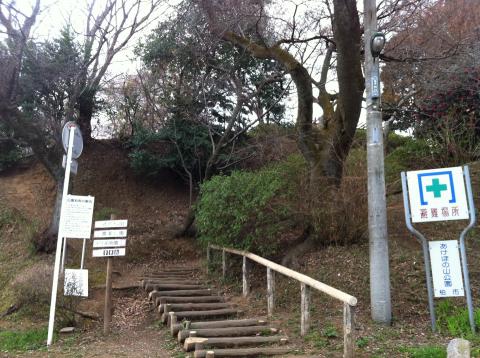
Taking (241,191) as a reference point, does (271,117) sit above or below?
above

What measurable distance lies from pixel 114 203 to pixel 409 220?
12.4 meters

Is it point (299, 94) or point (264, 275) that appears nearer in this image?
point (264, 275)

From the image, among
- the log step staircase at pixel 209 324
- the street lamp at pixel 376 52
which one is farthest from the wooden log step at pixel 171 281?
the street lamp at pixel 376 52

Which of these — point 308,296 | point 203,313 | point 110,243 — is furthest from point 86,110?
point 308,296

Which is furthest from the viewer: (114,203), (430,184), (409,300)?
(114,203)

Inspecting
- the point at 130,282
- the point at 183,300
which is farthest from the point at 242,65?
the point at 183,300

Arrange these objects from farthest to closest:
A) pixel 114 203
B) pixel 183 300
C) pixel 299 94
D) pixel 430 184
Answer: pixel 114 203
pixel 299 94
pixel 183 300
pixel 430 184

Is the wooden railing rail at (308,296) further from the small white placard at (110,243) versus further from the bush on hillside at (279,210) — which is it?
the small white placard at (110,243)

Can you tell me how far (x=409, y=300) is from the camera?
7.44m

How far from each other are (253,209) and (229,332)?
282 cm

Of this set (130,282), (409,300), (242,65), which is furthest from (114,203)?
(409,300)

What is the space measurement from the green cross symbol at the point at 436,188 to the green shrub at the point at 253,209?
3.14 m

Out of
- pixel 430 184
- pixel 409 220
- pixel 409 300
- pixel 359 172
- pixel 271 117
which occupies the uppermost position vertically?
pixel 271 117

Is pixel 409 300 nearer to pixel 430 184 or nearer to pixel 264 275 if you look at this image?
pixel 430 184
